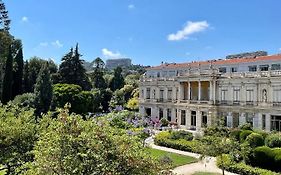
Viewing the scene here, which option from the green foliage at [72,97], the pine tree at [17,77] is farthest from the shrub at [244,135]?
the pine tree at [17,77]

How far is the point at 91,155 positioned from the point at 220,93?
131 ft

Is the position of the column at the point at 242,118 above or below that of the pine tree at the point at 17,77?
below

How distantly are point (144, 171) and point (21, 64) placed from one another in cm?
5516

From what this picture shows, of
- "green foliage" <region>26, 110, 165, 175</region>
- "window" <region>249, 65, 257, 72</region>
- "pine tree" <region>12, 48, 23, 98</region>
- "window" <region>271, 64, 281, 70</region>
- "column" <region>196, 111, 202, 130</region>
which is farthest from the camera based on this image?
"pine tree" <region>12, 48, 23, 98</region>

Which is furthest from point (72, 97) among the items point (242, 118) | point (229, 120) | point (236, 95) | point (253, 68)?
point (253, 68)

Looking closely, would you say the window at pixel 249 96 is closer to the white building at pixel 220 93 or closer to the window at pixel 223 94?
the white building at pixel 220 93

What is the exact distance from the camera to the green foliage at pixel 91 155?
911 cm

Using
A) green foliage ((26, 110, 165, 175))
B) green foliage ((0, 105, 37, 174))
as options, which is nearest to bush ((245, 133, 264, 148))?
green foliage ((0, 105, 37, 174))

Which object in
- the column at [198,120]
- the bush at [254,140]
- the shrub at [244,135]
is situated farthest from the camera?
the column at [198,120]

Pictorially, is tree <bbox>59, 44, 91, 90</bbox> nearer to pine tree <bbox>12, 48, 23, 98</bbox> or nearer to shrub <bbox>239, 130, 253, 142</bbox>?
pine tree <bbox>12, 48, 23, 98</bbox>

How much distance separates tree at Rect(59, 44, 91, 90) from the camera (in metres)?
74.9

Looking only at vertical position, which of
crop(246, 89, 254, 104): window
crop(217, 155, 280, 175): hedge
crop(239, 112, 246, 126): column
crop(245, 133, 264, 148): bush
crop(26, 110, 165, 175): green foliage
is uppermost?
crop(246, 89, 254, 104): window

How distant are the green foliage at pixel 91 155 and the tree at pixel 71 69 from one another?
6620cm

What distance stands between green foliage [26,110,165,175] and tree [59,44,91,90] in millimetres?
66203
